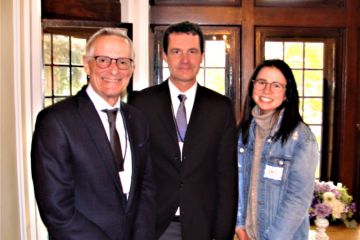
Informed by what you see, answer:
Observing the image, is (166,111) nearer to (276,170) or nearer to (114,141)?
(114,141)

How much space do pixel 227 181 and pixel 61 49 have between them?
1977 millimetres

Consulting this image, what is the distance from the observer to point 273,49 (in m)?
4.44

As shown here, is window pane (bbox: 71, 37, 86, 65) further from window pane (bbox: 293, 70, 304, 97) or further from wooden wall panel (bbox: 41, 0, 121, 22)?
window pane (bbox: 293, 70, 304, 97)

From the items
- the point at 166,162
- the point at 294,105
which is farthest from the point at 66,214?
the point at 294,105

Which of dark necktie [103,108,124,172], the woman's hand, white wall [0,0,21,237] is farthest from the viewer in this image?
white wall [0,0,21,237]

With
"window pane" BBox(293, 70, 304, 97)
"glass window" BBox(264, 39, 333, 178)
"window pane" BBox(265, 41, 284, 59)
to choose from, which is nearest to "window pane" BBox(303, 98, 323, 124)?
"glass window" BBox(264, 39, 333, 178)

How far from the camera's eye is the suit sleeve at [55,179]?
5.00ft

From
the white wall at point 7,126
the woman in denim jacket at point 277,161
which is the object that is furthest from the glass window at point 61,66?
the woman in denim jacket at point 277,161

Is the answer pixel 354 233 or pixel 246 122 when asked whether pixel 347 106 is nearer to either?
pixel 354 233

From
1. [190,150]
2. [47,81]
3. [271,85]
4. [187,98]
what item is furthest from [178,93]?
[47,81]

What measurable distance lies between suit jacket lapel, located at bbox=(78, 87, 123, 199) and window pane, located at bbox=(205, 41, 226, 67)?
2897 mm

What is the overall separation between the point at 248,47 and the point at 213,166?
2505 millimetres

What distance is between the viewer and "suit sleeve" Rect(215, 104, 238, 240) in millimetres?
2080

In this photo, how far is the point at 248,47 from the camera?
14.2 feet
